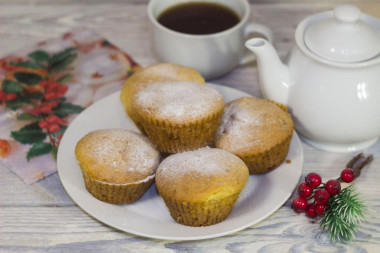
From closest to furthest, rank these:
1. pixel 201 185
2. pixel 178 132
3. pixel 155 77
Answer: pixel 201 185
pixel 178 132
pixel 155 77

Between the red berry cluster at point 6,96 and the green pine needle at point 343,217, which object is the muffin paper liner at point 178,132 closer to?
the green pine needle at point 343,217

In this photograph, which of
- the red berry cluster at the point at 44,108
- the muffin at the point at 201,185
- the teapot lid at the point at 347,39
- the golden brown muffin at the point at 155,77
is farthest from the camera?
the red berry cluster at the point at 44,108

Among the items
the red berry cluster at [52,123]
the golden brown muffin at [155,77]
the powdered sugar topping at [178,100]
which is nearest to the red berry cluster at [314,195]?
the powdered sugar topping at [178,100]

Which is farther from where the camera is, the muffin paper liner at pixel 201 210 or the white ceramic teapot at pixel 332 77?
the white ceramic teapot at pixel 332 77

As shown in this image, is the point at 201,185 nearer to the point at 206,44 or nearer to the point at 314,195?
the point at 314,195

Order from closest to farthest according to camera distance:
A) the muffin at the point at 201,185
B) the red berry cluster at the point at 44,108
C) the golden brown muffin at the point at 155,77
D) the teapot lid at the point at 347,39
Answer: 1. the muffin at the point at 201,185
2. the teapot lid at the point at 347,39
3. the golden brown muffin at the point at 155,77
4. the red berry cluster at the point at 44,108

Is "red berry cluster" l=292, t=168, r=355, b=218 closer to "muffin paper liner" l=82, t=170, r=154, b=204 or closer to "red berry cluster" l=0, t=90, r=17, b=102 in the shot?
"muffin paper liner" l=82, t=170, r=154, b=204

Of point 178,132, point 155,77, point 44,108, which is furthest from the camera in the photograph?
point 44,108

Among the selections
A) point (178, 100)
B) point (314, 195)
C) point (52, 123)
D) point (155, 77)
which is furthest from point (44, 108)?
point (314, 195)

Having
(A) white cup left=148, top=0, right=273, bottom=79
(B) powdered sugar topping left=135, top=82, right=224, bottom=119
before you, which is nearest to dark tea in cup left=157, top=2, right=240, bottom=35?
(A) white cup left=148, top=0, right=273, bottom=79
